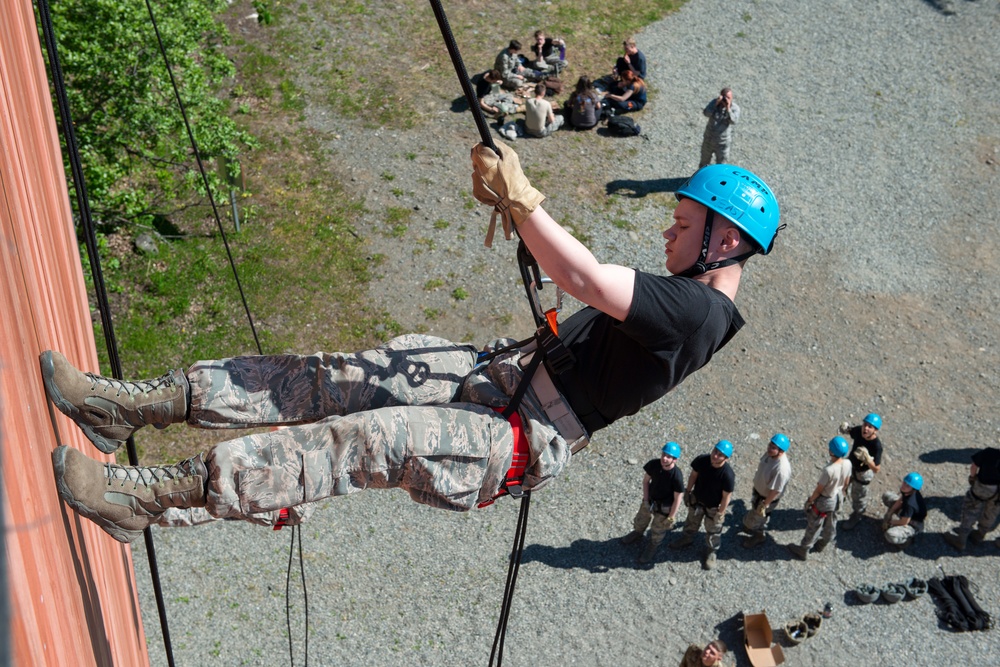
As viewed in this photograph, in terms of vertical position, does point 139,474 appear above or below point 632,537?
above

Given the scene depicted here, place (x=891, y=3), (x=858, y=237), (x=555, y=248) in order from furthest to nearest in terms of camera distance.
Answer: (x=891, y=3) < (x=858, y=237) < (x=555, y=248)

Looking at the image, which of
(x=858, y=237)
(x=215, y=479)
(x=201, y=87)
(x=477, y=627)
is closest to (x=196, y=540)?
(x=477, y=627)

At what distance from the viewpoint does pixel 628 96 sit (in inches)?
572

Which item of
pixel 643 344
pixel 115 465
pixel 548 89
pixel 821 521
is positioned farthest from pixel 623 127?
pixel 115 465

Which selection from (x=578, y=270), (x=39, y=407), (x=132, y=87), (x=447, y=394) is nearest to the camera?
(x=39, y=407)

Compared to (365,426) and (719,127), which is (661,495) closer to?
(365,426)

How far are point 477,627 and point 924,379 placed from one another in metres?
6.19

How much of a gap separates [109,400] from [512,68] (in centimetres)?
1196

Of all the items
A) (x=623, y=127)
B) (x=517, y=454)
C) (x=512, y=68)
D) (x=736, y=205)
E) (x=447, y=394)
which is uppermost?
(x=736, y=205)

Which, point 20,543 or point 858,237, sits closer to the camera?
point 20,543

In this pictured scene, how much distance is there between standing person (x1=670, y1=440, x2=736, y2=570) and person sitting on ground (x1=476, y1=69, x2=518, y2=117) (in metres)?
7.21

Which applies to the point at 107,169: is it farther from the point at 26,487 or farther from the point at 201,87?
the point at 26,487

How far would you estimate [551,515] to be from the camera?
30.7 ft

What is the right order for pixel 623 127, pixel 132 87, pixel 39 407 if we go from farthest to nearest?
pixel 623 127 → pixel 132 87 → pixel 39 407
